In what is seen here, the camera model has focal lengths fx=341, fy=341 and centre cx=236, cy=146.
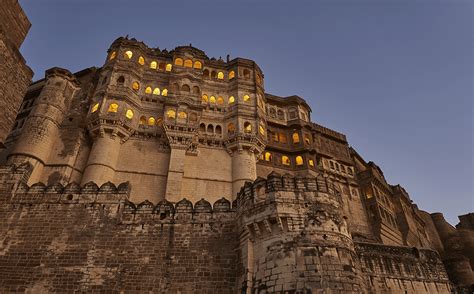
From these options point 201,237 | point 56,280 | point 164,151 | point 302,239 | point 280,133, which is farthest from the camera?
point 280,133

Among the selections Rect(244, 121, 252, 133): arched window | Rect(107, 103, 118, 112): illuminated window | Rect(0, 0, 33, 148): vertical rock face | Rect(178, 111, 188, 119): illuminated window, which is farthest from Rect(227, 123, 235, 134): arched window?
Rect(0, 0, 33, 148): vertical rock face

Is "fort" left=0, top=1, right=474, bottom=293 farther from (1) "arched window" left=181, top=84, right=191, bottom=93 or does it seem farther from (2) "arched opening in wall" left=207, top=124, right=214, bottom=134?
(2) "arched opening in wall" left=207, top=124, right=214, bottom=134

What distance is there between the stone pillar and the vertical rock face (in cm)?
826

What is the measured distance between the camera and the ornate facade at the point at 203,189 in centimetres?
1281

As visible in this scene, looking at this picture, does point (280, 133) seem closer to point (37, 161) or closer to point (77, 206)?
point (37, 161)

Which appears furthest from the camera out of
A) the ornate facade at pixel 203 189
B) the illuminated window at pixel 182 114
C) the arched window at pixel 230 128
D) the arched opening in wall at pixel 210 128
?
the arched opening in wall at pixel 210 128

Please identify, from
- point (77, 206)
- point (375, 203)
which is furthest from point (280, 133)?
point (77, 206)

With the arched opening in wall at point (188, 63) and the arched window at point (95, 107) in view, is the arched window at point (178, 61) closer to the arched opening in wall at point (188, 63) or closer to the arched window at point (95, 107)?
the arched opening in wall at point (188, 63)

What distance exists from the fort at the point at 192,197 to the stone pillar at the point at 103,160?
0.38 feet

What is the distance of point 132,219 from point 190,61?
2521 cm

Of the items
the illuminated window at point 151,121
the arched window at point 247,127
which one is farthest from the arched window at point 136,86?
the arched window at point 247,127

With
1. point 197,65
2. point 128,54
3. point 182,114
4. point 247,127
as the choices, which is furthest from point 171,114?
point 128,54

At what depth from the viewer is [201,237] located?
14359 millimetres

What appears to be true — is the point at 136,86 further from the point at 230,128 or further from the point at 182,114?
the point at 230,128
